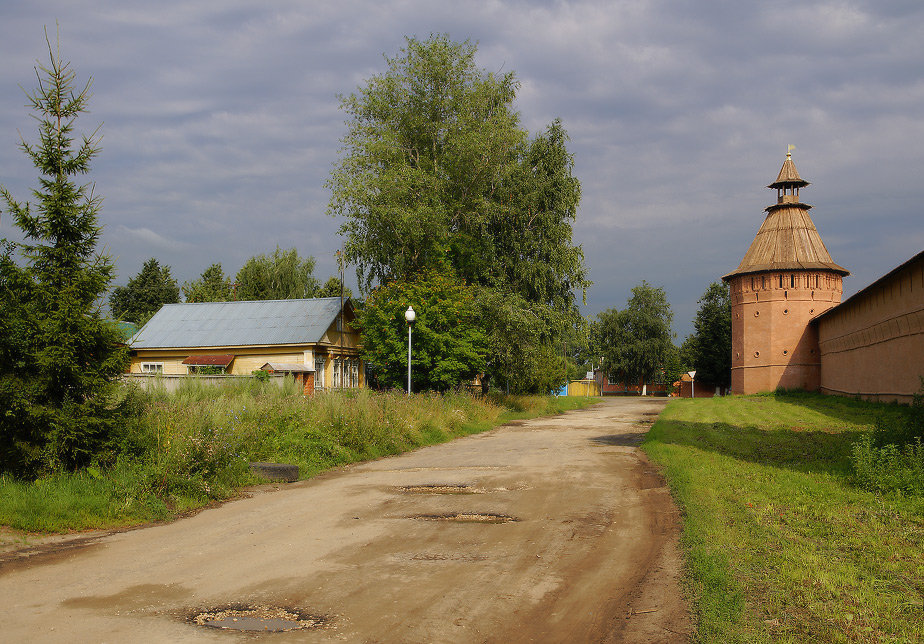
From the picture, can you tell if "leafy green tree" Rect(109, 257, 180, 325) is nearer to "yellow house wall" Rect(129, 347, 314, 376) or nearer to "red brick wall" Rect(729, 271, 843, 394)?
"yellow house wall" Rect(129, 347, 314, 376)

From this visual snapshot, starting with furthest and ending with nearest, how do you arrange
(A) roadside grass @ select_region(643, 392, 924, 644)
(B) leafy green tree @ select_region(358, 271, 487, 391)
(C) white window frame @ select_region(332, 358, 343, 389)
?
(C) white window frame @ select_region(332, 358, 343, 389) < (B) leafy green tree @ select_region(358, 271, 487, 391) < (A) roadside grass @ select_region(643, 392, 924, 644)

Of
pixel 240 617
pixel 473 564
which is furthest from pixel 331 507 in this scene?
pixel 240 617

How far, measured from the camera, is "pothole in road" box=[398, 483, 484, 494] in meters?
10.2

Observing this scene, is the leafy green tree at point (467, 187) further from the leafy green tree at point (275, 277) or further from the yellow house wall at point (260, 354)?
the leafy green tree at point (275, 277)

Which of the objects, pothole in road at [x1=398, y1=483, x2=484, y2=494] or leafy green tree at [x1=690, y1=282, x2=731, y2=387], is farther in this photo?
leafy green tree at [x1=690, y1=282, x2=731, y2=387]

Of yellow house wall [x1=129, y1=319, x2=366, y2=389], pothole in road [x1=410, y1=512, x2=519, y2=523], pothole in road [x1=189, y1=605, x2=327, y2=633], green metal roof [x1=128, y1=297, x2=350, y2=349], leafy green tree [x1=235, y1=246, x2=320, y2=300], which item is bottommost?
pothole in road [x1=410, y1=512, x2=519, y2=523]

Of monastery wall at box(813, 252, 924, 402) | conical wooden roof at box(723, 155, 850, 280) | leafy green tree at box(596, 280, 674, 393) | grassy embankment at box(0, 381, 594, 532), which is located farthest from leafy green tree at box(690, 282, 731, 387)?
grassy embankment at box(0, 381, 594, 532)

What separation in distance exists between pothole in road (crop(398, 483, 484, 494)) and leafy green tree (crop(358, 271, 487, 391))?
50.1 ft

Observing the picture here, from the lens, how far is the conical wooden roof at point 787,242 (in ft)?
161

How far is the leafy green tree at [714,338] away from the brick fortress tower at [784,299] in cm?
1916

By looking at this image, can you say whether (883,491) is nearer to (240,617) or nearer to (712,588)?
(712,588)

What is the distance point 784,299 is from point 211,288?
1832 inches

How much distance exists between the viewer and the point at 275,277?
50031mm

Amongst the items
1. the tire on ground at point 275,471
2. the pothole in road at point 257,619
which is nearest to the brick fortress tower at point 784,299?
the tire on ground at point 275,471
